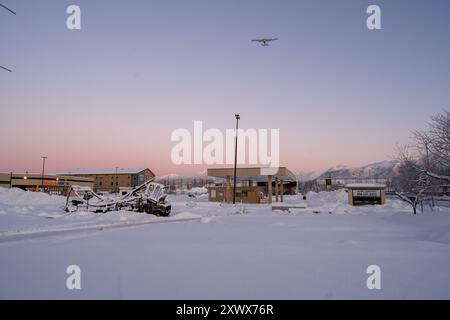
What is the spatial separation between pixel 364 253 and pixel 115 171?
362ft

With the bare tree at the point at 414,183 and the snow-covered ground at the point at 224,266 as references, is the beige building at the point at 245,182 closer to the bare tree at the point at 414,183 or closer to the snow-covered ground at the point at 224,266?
the bare tree at the point at 414,183

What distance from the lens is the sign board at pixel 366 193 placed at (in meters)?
30.2

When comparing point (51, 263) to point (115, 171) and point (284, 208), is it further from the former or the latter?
point (115, 171)

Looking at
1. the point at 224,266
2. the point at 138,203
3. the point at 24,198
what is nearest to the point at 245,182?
the point at 138,203

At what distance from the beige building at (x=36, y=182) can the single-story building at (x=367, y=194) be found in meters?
61.3

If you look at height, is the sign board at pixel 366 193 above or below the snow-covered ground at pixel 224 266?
below

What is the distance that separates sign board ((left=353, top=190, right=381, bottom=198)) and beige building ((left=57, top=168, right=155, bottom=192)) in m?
84.6

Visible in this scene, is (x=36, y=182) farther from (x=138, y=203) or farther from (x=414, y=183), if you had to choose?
(x=414, y=183)

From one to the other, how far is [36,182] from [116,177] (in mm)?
28900

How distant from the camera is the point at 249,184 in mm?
40719

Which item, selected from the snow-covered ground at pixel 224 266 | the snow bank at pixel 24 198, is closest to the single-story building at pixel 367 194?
the snow-covered ground at pixel 224 266

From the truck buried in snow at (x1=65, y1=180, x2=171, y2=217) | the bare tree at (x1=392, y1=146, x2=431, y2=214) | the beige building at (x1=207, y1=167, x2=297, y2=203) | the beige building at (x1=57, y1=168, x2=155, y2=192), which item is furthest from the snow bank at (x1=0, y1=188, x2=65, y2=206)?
the beige building at (x1=57, y1=168, x2=155, y2=192)

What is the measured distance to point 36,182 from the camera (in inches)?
3027

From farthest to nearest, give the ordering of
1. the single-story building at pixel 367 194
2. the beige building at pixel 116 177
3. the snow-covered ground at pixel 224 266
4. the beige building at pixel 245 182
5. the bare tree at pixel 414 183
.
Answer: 1. the beige building at pixel 116 177
2. the beige building at pixel 245 182
3. the single-story building at pixel 367 194
4. the bare tree at pixel 414 183
5. the snow-covered ground at pixel 224 266
